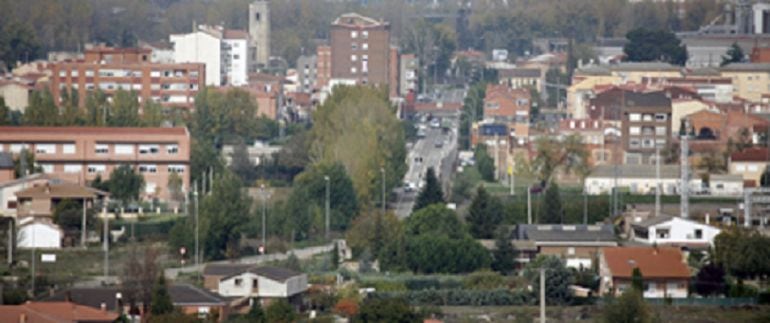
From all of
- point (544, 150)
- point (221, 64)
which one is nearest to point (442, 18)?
point (221, 64)

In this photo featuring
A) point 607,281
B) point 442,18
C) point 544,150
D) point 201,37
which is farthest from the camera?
point 442,18

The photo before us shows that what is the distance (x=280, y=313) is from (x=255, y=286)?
165cm

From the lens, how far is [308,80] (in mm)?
49312

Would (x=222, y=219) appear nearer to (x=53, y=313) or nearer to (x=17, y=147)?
(x=17, y=147)

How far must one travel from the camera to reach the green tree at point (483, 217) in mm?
26203

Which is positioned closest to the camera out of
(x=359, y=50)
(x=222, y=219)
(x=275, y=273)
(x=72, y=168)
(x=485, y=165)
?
(x=275, y=273)

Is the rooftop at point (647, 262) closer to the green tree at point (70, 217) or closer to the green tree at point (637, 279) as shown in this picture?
the green tree at point (637, 279)

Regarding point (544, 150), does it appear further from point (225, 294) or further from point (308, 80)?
point (308, 80)

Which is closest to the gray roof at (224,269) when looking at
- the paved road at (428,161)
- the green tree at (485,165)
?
the paved road at (428,161)

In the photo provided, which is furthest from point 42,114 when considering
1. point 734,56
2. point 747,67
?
point 734,56

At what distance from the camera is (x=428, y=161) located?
36.2 m

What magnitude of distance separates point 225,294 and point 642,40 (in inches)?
1217

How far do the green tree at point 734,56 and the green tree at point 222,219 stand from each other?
2517 cm

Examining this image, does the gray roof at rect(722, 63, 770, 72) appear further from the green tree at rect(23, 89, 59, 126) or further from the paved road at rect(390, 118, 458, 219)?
the green tree at rect(23, 89, 59, 126)
